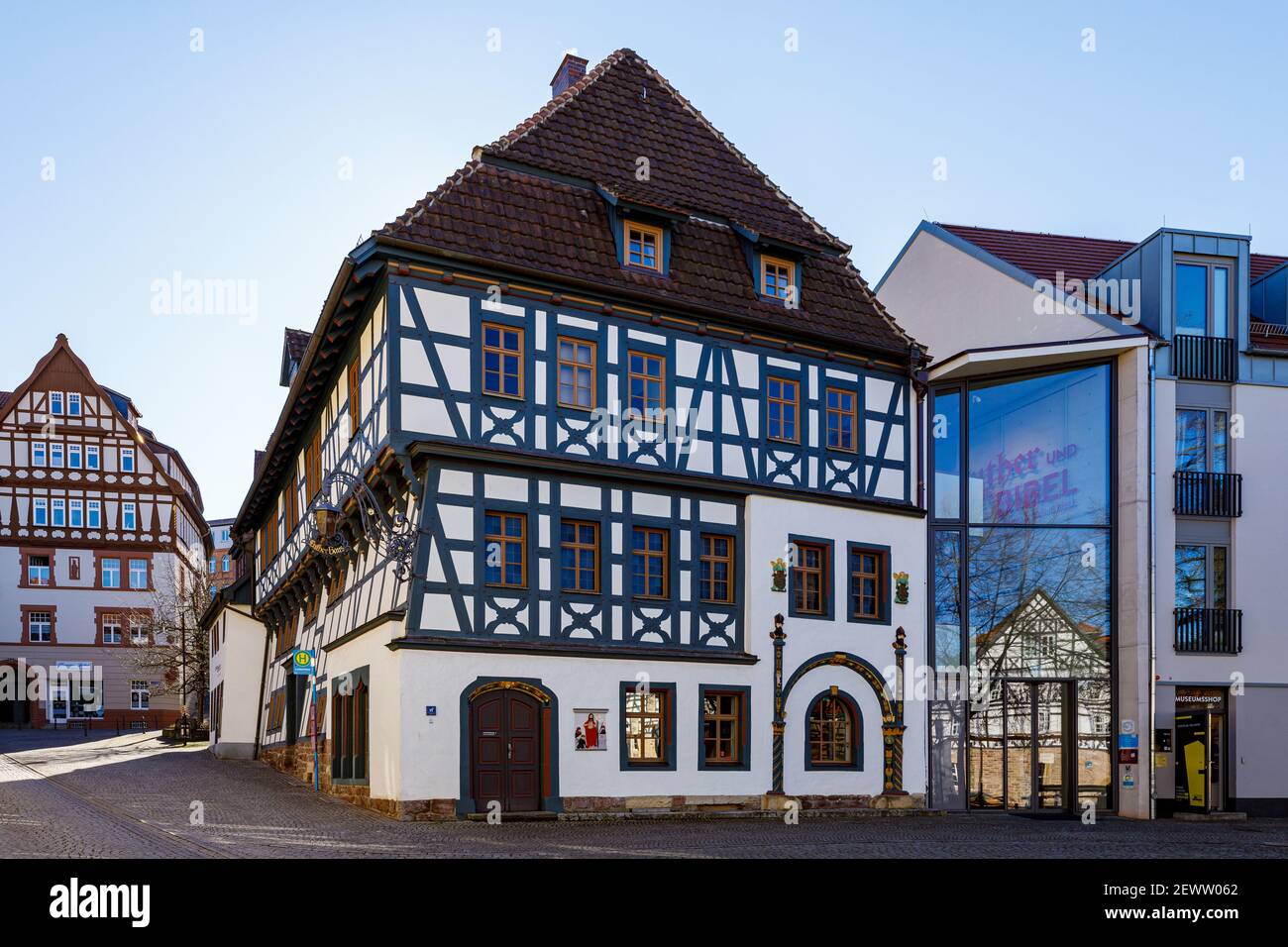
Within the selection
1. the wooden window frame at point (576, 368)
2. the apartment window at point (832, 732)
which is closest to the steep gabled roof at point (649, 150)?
the wooden window frame at point (576, 368)

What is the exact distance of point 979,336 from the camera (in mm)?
28125

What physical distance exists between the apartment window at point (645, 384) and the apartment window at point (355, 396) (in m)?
4.81

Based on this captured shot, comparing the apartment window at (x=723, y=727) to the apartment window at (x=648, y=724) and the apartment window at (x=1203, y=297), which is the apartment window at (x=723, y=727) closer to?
the apartment window at (x=648, y=724)

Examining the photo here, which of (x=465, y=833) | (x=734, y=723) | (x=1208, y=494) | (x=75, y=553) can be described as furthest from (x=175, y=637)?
(x=1208, y=494)

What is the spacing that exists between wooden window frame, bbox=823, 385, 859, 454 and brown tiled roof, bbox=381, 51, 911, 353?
1051 millimetres

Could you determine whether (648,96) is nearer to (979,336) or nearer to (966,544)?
(979,336)

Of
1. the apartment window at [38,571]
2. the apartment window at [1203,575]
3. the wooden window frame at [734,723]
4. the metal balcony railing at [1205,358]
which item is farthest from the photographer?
the apartment window at [38,571]

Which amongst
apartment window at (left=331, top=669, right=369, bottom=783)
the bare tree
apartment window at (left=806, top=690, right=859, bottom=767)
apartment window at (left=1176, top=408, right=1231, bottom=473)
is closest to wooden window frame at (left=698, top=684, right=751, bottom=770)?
apartment window at (left=806, top=690, right=859, bottom=767)

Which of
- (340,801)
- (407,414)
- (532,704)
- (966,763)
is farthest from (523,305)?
(966,763)

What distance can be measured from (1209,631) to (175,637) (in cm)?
4383

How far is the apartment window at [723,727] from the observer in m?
23.5

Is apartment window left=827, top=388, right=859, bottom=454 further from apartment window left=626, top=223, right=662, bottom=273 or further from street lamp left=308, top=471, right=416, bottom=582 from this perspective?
street lamp left=308, top=471, right=416, bottom=582

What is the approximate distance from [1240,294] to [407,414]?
55.2 ft

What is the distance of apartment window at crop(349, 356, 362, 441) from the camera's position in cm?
2409
